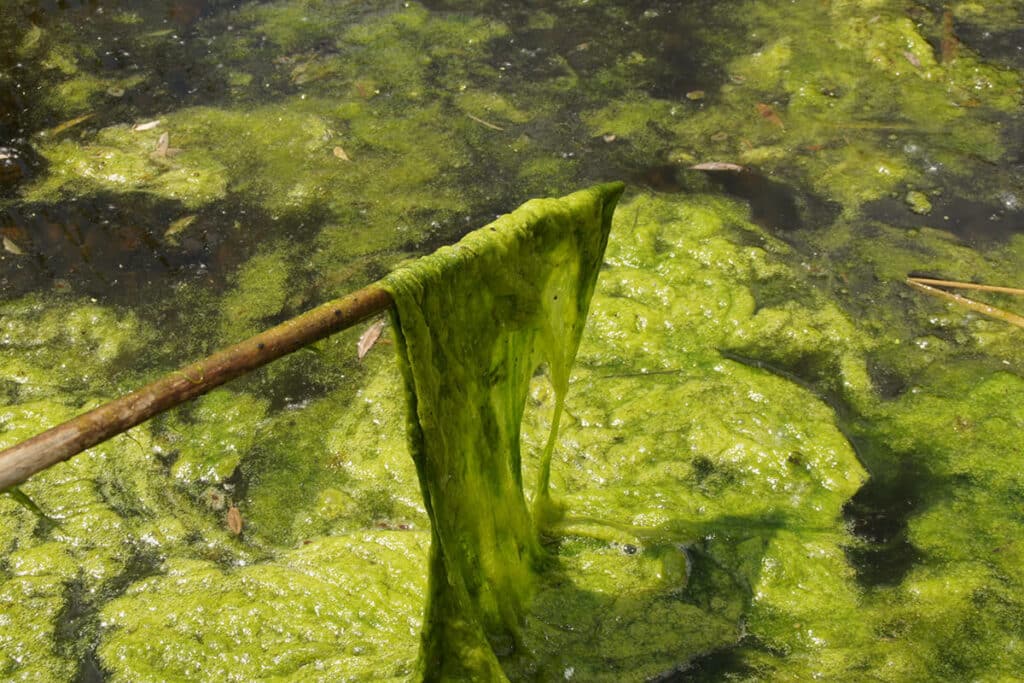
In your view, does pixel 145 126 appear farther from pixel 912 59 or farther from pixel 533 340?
pixel 912 59

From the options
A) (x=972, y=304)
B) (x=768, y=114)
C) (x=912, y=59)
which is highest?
(x=912, y=59)

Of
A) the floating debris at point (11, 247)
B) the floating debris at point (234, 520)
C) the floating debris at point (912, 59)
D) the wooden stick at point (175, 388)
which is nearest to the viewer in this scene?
the wooden stick at point (175, 388)

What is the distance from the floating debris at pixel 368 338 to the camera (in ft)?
10.5

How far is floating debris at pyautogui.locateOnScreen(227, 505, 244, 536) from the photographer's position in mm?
2664

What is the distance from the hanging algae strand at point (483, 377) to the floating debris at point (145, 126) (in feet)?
9.11

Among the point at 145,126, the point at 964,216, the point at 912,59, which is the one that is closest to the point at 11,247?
the point at 145,126

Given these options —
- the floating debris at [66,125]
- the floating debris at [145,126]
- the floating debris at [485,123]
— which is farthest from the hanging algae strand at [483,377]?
the floating debris at [66,125]

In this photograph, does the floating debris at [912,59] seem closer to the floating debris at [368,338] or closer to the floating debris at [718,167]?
the floating debris at [718,167]

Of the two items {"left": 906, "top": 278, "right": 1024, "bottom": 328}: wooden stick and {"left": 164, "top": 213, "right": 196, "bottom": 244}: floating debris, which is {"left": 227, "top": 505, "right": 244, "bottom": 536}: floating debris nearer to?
{"left": 164, "top": 213, "right": 196, "bottom": 244}: floating debris

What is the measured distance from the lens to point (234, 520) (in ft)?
8.83

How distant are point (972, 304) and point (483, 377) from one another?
2144 mm

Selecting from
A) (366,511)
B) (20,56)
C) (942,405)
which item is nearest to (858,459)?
(942,405)

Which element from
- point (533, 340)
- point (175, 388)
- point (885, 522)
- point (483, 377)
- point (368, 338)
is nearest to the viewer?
point (175, 388)

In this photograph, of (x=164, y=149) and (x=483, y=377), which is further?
(x=164, y=149)
